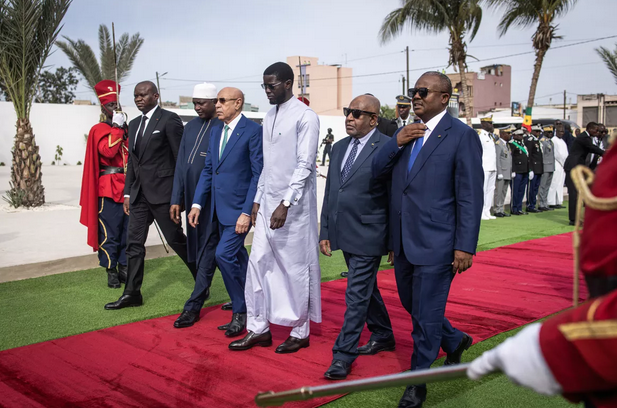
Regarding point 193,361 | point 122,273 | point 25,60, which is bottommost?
point 193,361

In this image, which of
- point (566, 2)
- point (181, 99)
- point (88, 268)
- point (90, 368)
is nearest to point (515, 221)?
point (88, 268)

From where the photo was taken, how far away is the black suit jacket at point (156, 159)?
19.8 feet

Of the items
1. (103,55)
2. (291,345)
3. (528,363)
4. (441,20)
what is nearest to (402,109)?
(291,345)

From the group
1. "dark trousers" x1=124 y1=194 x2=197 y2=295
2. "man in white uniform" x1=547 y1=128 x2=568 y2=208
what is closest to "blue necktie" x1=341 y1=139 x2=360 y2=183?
"dark trousers" x1=124 y1=194 x2=197 y2=295

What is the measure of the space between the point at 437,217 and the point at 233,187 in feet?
6.97

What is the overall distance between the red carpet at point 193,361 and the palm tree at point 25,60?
9671 millimetres

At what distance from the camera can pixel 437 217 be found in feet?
12.2

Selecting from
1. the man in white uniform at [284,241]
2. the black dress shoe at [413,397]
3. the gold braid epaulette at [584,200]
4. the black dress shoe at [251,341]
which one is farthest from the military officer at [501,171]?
the gold braid epaulette at [584,200]

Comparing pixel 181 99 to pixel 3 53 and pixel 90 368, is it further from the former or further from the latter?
pixel 90 368

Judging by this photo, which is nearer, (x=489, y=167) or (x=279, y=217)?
(x=279, y=217)

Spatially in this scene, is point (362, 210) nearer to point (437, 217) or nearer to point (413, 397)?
point (437, 217)

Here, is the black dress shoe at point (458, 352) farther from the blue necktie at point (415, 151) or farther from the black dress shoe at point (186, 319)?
the black dress shoe at point (186, 319)

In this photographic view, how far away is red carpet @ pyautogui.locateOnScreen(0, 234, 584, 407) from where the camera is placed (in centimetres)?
383

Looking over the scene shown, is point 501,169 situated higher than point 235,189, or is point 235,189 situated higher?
point 235,189
